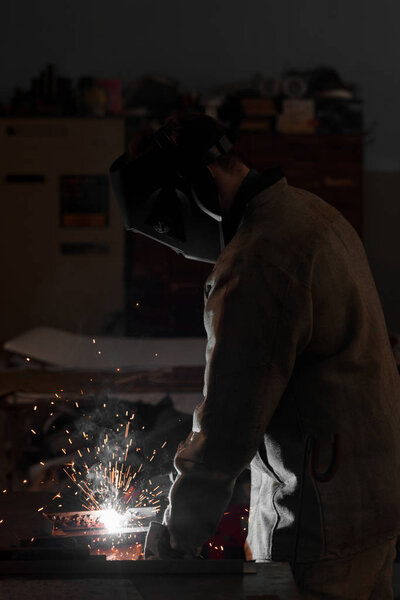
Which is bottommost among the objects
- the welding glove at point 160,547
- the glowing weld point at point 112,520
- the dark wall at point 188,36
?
the glowing weld point at point 112,520

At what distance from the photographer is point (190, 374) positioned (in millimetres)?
3523

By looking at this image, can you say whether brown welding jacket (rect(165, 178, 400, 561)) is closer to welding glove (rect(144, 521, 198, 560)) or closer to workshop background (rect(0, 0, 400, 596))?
welding glove (rect(144, 521, 198, 560))

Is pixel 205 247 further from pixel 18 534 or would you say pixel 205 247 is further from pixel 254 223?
pixel 18 534

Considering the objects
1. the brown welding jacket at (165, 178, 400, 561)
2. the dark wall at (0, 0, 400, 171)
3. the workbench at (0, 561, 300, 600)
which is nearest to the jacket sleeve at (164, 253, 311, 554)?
the brown welding jacket at (165, 178, 400, 561)

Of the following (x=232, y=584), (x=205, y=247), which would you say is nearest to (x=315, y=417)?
(x=232, y=584)

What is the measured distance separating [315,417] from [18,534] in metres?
0.62

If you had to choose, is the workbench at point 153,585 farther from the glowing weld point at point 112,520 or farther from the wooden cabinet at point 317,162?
the wooden cabinet at point 317,162

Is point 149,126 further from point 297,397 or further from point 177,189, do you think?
point 297,397

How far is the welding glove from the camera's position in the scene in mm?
1192

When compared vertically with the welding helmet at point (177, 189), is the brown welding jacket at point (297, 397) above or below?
below

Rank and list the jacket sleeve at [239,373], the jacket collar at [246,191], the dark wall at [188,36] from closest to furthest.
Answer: the jacket sleeve at [239,373]
the jacket collar at [246,191]
the dark wall at [188,36]

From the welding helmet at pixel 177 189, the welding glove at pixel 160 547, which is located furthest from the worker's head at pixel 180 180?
the welding glove at pixel 160 547

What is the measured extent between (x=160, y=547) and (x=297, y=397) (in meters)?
0.33

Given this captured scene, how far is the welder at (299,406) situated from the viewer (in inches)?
45.3
